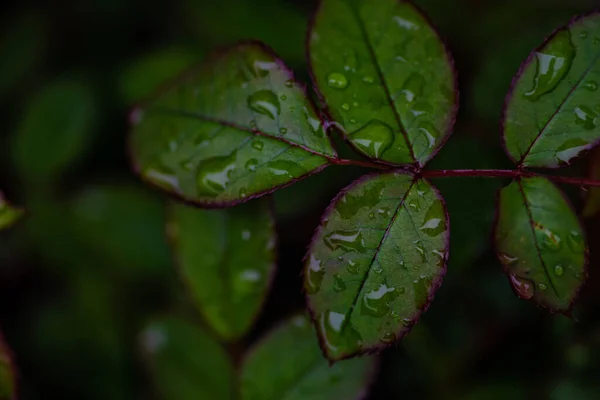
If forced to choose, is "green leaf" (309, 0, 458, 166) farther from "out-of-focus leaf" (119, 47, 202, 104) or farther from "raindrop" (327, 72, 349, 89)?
"out-of-focus leaf" (119, 47, 202, 104)

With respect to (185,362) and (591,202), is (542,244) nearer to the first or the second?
(591,202)

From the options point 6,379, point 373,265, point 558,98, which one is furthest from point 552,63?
point 6,379

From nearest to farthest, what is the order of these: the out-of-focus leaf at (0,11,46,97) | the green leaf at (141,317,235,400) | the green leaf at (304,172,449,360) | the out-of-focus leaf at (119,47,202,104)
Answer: the green leaf at (304,172,449,360), the green leaf at (141,317,235,400), the out-of-focus leaf at (119,47,202,104), the out-of-focus leaf at (0,11,46,97)

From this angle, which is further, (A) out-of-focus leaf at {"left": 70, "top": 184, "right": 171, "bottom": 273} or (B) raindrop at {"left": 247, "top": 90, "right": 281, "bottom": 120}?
(A) out-of-focus leaf at {"left": 70, "top": 184, "right": 171, "bottom": 273}

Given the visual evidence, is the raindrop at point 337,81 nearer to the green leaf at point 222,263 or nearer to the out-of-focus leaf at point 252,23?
the green leaf at point 222,263

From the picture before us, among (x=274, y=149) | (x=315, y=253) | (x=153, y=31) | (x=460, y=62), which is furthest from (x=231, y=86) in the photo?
(x=153, y=31)

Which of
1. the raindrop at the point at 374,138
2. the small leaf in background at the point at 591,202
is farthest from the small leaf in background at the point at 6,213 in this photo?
the small leaf in background at the point at 591,202

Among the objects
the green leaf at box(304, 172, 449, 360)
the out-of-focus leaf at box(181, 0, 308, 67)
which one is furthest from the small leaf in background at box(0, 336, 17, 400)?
the out-of-focus leaf at box(181, 0, 308, 67)
